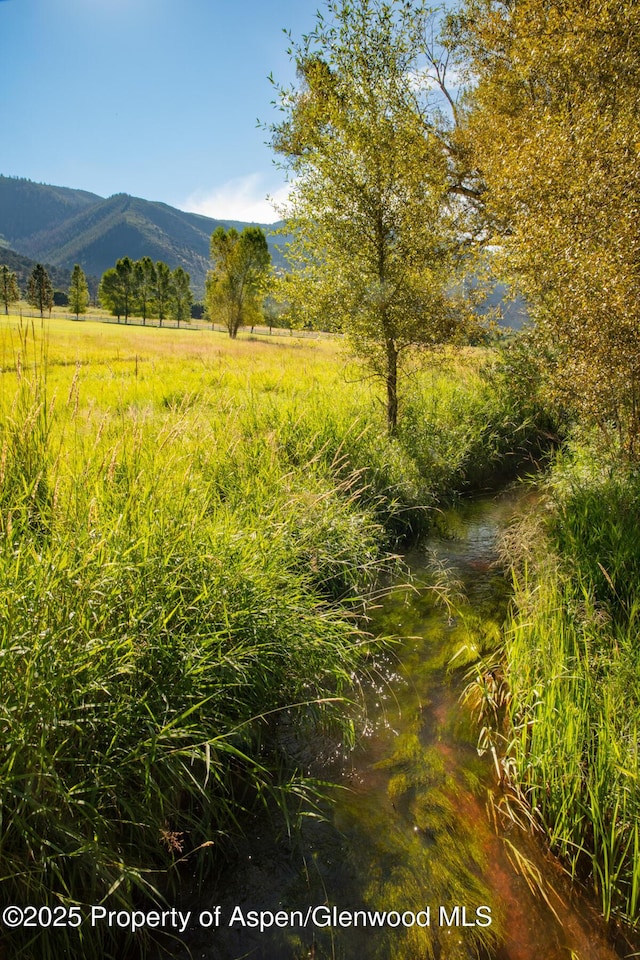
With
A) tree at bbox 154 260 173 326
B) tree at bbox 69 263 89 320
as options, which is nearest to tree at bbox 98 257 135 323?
tree at bbox 69 263 89 320

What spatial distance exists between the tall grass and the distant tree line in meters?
88.6

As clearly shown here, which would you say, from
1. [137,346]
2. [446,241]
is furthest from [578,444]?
[137,346]

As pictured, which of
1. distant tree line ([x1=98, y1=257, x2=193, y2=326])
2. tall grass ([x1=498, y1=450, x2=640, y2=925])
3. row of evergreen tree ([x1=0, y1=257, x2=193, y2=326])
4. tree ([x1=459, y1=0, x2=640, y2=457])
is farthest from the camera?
distant tree line ([x1=98, y1=257, x2=193, y2=326])

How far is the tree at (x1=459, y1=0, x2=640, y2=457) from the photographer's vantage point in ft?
19.1

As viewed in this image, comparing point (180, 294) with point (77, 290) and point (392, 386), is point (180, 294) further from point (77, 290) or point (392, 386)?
point (392, 386)

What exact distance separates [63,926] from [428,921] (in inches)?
76.7

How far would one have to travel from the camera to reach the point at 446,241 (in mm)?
9383

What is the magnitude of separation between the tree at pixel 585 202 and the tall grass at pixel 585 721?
8.07ft

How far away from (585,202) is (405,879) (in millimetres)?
7389

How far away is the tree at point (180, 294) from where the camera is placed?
9210cm

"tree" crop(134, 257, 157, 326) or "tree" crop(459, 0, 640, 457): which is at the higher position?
"tree" crop(134, 257, 157, 326)

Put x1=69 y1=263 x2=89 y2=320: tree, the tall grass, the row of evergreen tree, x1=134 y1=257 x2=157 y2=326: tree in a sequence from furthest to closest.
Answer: x1=134 y1=257 x2=157 y2=326: tree < the row of evergreen tree < x1=69 y1=263 x2=89 y2=320: tree < the tall grass

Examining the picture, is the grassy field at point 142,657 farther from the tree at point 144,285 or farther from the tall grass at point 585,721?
the tree at point 144,285

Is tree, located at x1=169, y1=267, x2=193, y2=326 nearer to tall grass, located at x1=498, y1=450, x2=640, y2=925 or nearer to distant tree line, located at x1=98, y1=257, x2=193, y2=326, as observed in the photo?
distant tree line, located at x1=98, y1=257, x2=193, y2=326
